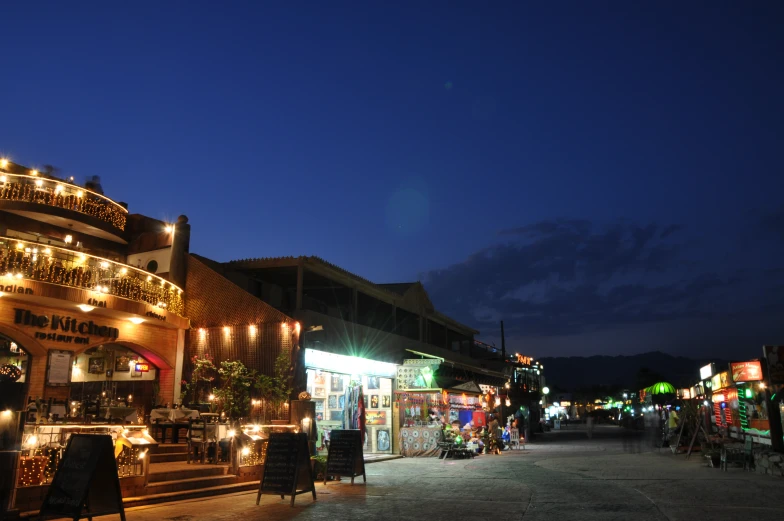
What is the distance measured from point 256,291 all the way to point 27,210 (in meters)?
6.87

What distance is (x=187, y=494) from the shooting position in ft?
35.6

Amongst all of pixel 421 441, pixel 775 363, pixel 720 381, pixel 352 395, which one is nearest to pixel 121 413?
pixel 352 395

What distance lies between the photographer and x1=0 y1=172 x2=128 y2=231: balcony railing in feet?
50.7

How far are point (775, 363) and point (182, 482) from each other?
15569mm

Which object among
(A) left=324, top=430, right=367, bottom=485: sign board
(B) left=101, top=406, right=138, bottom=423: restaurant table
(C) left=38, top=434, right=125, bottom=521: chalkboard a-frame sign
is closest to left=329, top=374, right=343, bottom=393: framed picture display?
(A) left=324, top=430, right=367, bottom=485: sign board

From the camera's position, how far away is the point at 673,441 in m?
20.8

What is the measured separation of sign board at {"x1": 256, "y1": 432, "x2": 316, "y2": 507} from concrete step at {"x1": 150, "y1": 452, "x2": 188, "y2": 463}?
4227 mm

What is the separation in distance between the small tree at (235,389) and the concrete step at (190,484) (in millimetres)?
4116

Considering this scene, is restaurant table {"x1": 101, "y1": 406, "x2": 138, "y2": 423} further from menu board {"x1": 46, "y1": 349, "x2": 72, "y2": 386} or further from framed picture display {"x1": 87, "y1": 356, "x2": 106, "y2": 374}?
framed picture display {"x1": 87, "y1": 356, "x2": 106, "y2": 374}

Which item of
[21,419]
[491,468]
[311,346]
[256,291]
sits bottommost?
[491,468]

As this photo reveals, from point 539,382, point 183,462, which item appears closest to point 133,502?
point 183,462

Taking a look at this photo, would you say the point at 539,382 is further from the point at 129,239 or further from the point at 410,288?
the point at 129,239

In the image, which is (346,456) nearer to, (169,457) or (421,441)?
(169,457)

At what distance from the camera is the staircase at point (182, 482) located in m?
10.4
